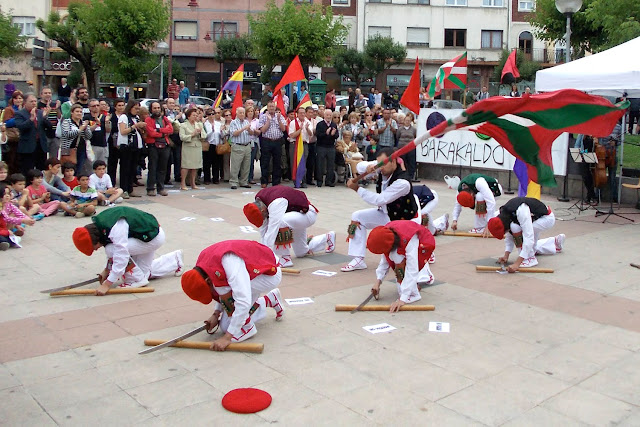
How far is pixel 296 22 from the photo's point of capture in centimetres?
3347

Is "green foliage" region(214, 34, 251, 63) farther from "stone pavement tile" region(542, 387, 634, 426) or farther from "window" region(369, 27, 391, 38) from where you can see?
"stone pavement tile" region(542, 387, 634, 426)

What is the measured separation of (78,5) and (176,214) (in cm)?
3068

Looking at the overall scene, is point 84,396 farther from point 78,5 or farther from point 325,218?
point 78,5

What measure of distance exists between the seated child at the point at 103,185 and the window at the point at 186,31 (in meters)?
35.8

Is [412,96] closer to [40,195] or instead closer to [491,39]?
[40,195]

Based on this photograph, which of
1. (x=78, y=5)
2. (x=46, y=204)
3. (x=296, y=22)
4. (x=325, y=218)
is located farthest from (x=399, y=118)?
(x=78, y=5)

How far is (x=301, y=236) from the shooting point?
931cm

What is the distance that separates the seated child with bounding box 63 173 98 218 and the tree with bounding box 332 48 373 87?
33735 mm

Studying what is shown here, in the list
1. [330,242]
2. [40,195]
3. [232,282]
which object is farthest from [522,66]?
[232,282]

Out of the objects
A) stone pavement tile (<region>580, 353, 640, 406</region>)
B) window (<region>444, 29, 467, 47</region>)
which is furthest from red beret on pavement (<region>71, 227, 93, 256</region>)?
window (<region>444, 29, 467, 47</region>)

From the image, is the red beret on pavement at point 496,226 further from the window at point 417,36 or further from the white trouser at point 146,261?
the window at point 417,36

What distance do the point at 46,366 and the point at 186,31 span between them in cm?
4394

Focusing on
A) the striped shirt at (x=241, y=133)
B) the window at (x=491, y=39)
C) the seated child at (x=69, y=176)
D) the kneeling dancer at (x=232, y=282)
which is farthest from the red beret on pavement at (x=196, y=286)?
the window at (x=491, y=39)

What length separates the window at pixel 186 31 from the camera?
4672 cm
